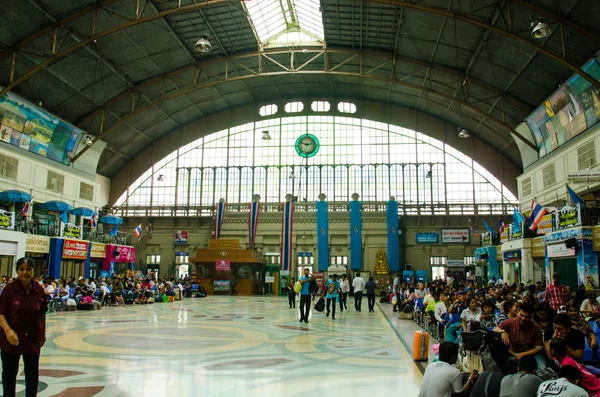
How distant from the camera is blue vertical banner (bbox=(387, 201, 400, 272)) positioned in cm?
3735

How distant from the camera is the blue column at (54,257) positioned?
28.3 meters

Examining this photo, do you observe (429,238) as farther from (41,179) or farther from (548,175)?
(41,179)

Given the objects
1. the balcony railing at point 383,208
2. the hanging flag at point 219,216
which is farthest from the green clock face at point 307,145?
the hanging flag at point 219,216

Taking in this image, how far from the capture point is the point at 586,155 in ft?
79.6

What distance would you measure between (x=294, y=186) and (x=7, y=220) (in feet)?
76.1

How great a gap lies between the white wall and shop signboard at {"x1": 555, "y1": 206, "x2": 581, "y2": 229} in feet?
96.0

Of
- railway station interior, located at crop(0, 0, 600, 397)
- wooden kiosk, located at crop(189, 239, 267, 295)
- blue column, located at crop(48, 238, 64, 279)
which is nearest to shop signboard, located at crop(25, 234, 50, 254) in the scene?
railway station interior, located at crop(0, 0, 600, 397)

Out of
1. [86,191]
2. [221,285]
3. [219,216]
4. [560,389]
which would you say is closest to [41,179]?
[86,191]

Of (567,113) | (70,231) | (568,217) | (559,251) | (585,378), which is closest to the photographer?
(585,378)

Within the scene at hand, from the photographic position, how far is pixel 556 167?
2814 centimetres

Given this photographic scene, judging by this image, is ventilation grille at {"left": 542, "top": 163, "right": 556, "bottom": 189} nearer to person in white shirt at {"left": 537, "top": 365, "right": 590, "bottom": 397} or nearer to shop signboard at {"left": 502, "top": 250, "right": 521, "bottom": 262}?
shop signboard at {"left": 502, "top": 250, "right": 521, "bottom": 262}

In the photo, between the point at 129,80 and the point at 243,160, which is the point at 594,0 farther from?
the point at 243,160

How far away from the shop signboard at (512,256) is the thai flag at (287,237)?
48.2 feet

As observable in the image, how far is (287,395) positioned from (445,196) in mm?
36742
